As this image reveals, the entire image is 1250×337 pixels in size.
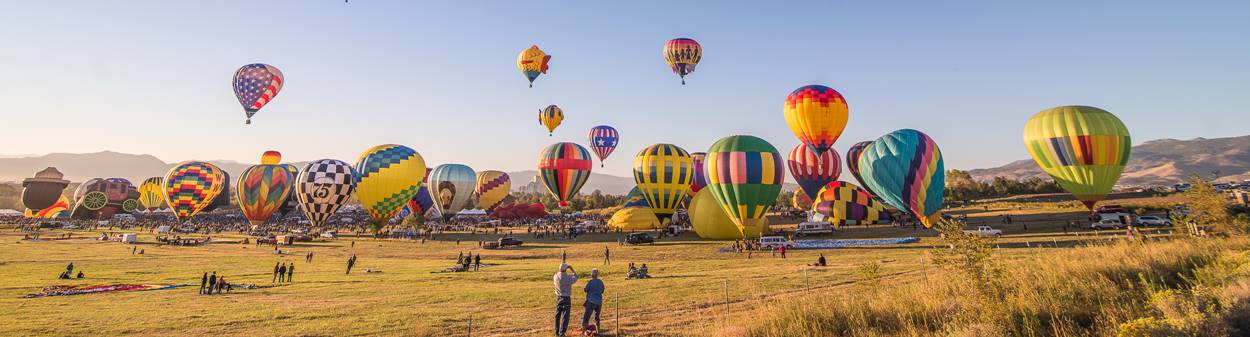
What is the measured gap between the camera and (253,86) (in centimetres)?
4756

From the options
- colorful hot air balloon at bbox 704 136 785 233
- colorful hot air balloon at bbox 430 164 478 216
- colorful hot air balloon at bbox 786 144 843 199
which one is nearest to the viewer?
colorful hot air balloon at bbox 704 136 785 233

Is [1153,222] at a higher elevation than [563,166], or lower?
lower

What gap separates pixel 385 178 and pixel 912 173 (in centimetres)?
3692

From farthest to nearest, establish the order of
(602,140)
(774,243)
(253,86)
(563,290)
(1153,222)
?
(602,140) → (253,86) → (1153,222) → (774,243) → (563,290)

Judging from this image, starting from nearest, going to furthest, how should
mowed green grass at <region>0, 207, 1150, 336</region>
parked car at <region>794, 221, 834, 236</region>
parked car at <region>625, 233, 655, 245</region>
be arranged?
mowed green grass at <region>0, 207, 1150, 336</region> → parked car at <region>794, 221, 834, 236</region> → parked car at <region>625, 233, 655, 245</region>

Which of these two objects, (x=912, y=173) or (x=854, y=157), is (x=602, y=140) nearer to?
(x=854, y=157)

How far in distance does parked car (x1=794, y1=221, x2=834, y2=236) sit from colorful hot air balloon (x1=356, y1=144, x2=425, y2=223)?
101 ft

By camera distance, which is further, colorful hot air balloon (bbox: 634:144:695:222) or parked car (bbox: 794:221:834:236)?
colorful hot air balloon (bbox: 634:144:695:222)

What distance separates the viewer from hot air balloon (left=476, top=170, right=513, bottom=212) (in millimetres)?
75519

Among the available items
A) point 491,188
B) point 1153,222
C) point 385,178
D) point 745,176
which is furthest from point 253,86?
point 1153,222

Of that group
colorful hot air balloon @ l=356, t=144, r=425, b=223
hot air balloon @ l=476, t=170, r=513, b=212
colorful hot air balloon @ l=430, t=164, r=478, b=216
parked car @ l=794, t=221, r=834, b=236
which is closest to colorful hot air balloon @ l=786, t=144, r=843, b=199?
parked car @ l=794, t=221, r=834, b=236

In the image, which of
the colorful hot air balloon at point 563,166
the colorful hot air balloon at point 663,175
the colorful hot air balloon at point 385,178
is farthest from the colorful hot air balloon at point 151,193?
the colorful hot air balloon at point 663,175

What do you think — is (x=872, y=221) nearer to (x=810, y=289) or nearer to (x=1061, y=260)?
(x=810, y=289)

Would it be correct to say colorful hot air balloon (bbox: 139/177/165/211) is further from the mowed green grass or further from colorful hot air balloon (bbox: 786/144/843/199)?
colorful hot air balloon (bbox: 786/144/843/199)
